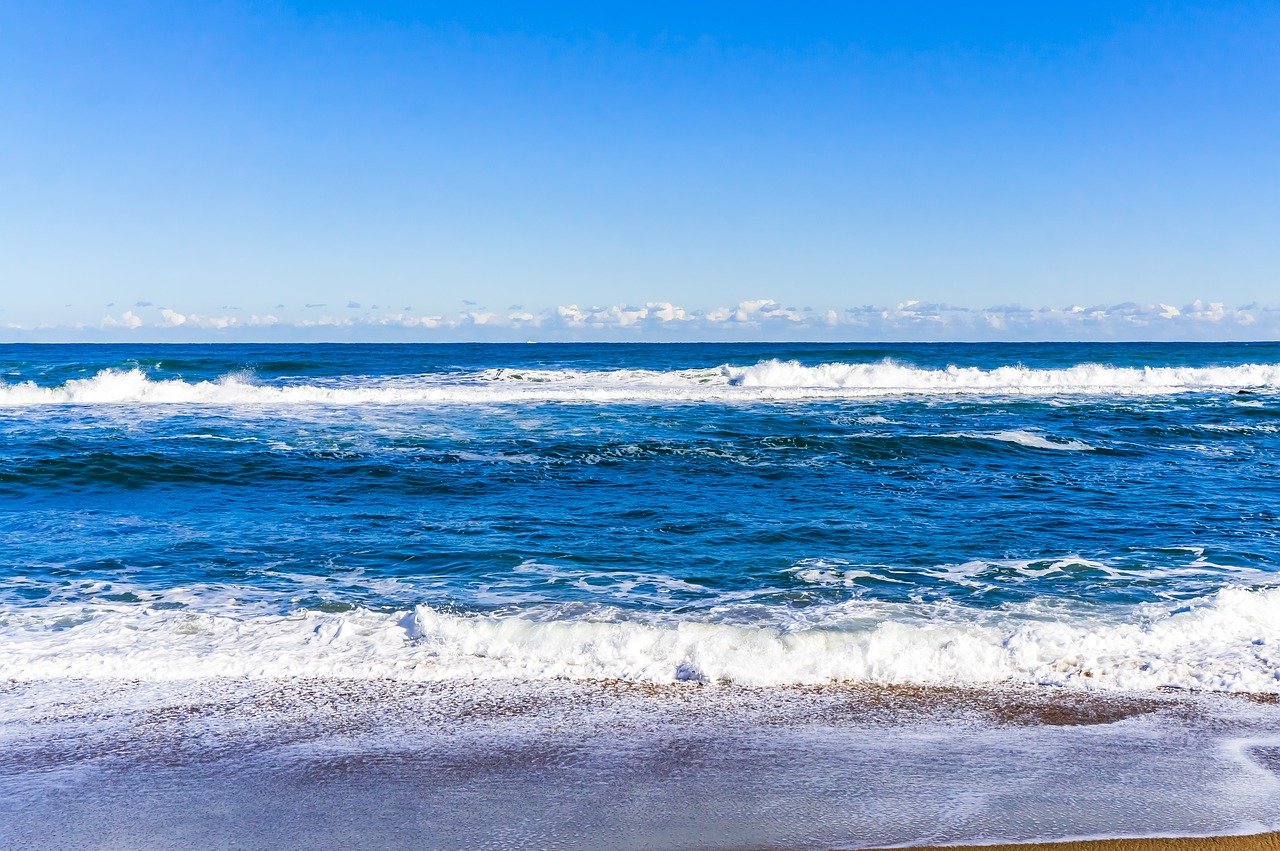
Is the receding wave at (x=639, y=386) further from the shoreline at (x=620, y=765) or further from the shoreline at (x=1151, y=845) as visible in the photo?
the shoreline at (x=1151, y=845)

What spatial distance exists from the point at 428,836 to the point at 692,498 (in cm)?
866

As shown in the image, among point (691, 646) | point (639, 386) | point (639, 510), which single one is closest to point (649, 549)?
point (639, 510)

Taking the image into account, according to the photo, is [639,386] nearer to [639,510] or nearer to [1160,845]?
[639,510]

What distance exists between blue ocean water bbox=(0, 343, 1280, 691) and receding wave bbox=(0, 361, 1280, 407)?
825 centimetres

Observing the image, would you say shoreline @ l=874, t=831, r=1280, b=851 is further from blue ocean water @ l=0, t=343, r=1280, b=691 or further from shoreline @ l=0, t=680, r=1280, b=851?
blue ocean water @ l=0, t=343, r=1280, b=691

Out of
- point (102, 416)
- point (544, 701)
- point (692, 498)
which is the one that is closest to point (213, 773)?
point (544, 701)

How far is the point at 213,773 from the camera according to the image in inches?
183

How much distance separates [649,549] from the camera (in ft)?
31.3

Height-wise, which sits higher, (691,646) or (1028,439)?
(1028,439)

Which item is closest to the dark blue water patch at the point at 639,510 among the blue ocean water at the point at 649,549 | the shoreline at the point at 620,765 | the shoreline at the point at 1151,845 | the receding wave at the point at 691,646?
the blue ocean water at the point at 649,549

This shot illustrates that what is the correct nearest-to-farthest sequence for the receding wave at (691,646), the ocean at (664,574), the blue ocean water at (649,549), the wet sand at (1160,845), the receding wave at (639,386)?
the wet sand at (1160,845)
the ocean at (664,574)
the receding wave at (691,646)
the blue ocean water at (649,549)
the receding wave at (639,386)

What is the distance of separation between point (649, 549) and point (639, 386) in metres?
27.4

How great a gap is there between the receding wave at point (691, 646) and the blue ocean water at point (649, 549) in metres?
0.03

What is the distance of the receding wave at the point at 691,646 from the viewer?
5977mm
